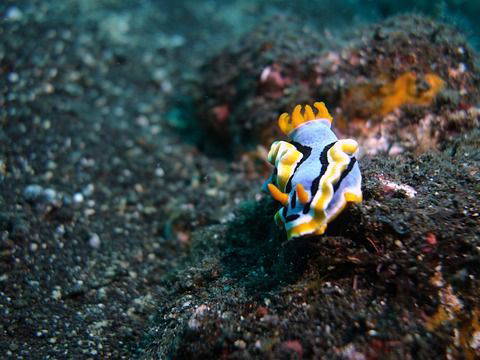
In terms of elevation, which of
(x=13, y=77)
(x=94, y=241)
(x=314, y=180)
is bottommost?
(x=314, y=180)

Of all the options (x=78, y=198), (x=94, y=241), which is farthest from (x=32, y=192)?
(x=94, y=241)

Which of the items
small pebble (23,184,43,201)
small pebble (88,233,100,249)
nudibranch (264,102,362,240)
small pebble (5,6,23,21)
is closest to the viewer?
nudibranch (264,102,362,240)

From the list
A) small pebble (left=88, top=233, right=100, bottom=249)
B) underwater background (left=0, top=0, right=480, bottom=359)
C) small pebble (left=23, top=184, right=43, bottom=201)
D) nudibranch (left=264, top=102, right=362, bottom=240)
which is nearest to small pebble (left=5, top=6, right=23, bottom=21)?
underwater background (left=0, top=0, right=480, bottom=359)

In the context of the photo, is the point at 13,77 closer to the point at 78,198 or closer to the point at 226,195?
the point at 78,198

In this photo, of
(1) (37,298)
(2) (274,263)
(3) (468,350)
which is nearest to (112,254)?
(1) (37,298)

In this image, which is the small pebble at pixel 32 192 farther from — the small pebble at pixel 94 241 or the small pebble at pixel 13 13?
the small pebble at pixel 13 13

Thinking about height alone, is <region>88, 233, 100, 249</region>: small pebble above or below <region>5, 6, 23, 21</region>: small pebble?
below

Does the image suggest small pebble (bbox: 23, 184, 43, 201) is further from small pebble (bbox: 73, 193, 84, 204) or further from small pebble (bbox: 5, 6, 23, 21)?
small pebble (bbox: 5, 6, 23, 21)
